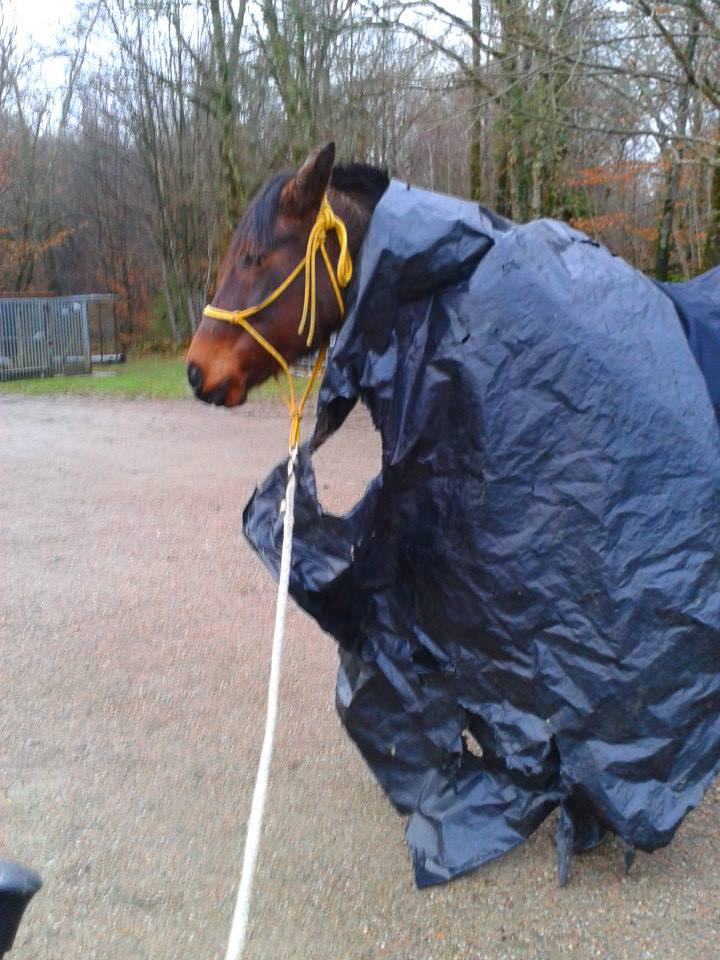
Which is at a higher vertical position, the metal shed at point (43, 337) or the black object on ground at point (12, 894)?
the metal shed at point (43, 337)

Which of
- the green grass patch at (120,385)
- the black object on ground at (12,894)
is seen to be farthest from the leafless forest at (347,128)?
the black object on ground at (12,894)

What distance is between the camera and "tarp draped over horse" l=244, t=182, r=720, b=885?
2.52 m

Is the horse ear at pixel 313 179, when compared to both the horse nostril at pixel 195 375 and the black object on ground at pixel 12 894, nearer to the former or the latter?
the horse nostril at pixel 195 375

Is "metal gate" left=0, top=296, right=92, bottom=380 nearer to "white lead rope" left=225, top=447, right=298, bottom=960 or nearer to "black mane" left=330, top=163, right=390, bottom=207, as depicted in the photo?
"black mane" left=330, top=163, right=390, bottom=207

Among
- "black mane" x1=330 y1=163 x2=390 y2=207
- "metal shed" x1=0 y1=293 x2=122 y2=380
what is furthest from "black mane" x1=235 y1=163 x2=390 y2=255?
"metal shed" x1=0 y1=293 x2=122 y2=380

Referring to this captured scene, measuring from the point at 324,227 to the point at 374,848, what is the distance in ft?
6.46

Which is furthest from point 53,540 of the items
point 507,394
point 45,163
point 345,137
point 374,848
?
point 45,163

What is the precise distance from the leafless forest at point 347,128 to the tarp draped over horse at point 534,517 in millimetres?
5446

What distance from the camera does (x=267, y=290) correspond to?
9.12ft

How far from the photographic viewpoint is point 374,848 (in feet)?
9.98

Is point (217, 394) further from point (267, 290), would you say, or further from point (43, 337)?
point (43, 337)

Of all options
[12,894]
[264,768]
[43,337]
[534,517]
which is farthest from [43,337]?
[12,894]

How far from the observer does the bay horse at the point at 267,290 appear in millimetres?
2756

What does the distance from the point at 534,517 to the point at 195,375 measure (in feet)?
3.50
